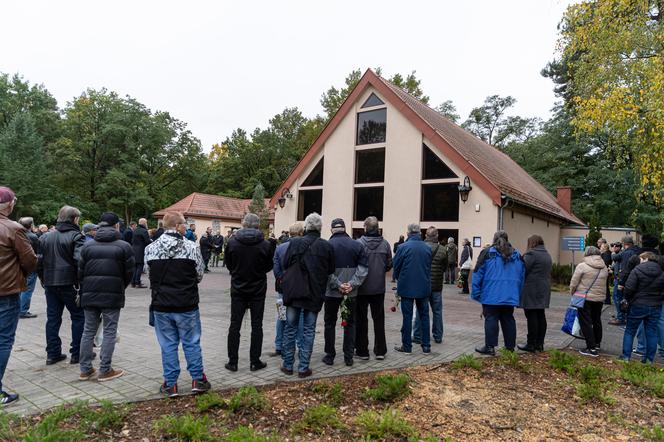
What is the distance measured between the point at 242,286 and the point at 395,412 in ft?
7.28

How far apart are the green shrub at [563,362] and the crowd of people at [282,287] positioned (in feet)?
1.83

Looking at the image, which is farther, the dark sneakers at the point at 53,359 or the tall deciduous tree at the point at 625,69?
the tall deciduous tree at the point at 625,69

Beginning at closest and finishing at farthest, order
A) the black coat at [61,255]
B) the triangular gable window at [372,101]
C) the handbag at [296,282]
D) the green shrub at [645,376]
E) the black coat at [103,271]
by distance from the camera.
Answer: the black coat at [103,271]
the green shrub at [645,376]
the handbag at [296,282]
the black coat at [61,255]
the triangular gable window at [372,101]

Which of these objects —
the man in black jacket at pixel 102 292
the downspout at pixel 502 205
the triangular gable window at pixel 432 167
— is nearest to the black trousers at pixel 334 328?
the man in black jacket at pixel 102 292

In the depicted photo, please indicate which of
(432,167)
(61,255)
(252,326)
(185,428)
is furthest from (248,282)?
(432,167)

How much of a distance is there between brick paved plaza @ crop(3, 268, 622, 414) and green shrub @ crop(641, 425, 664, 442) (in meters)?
2.32

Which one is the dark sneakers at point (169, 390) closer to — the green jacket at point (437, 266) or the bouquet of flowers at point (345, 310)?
the bouquet of flowers at point (345, 310)

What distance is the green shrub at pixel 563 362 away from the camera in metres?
5.15

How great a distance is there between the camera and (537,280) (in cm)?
609

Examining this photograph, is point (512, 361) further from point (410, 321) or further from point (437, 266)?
point (437, 266)

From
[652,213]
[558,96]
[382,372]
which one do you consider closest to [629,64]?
[382,372]

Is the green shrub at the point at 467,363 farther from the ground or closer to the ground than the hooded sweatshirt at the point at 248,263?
closer to the ground

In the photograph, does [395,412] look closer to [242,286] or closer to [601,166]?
[242,286]

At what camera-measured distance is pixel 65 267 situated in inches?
195
